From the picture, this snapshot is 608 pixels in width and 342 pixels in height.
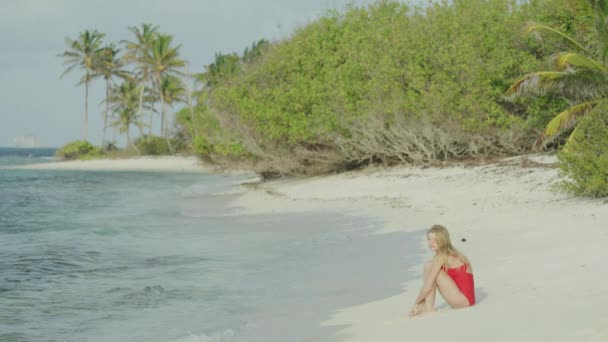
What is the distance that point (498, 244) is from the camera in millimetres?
12508

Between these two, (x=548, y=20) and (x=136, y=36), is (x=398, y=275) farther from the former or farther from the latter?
(x=136, y=36)

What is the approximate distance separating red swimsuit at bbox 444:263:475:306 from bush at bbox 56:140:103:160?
83.9 metres

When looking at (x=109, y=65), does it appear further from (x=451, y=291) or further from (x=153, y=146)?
(x=451, y=291)

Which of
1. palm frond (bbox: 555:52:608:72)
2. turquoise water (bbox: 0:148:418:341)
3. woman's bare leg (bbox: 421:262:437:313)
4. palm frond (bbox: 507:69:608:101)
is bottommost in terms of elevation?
turquoise water (bbox: 0:148:418:341)

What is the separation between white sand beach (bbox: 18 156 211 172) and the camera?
72.3m

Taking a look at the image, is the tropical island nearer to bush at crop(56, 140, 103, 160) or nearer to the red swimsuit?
the red swimsuit

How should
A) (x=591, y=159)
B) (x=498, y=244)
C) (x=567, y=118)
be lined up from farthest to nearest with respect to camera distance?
(x=567, y=118), (x=591, y=159), (x=498, y=244)

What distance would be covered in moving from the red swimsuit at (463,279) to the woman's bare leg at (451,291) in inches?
1.7

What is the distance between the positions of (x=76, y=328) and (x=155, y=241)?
328 inches

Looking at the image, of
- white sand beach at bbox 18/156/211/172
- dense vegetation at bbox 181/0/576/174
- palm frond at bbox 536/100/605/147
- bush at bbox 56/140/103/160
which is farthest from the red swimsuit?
bush at bbox 56/140/103/160

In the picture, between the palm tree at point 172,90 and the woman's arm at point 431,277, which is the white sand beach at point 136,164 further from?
the woman's arm at point 431,277

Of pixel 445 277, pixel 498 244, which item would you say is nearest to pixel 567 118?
pixel 498 244

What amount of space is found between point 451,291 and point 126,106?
8585 centimetres

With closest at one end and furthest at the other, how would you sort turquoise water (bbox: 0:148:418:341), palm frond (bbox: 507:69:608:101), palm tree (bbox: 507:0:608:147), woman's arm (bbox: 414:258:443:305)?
1. woman's arm (bbox: 414:258:443:305)
2. turquoise water (bbox: 0:148:418:341)
3. palm tree (bbox: 507:0:608:147)
4. palm frond (bbox: 507:69:608:101)
